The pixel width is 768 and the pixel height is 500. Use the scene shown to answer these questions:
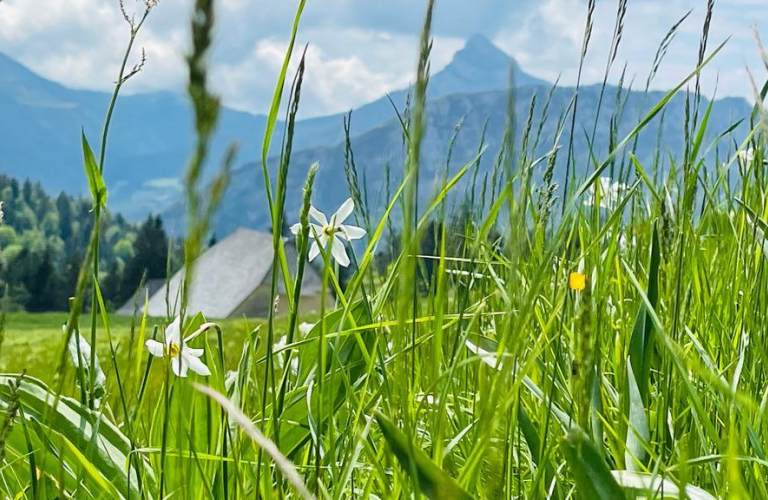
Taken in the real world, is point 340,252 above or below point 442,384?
above

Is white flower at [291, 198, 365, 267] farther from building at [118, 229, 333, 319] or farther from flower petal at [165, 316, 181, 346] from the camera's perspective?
building at [118, 229, 333, 319]

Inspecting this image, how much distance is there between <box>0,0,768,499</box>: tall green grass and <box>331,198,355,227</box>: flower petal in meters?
0.06

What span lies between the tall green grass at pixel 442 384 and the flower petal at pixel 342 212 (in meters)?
0.06

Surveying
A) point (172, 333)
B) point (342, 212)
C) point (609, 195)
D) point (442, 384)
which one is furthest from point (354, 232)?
point (609, 195)

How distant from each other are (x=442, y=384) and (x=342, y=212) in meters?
0.35

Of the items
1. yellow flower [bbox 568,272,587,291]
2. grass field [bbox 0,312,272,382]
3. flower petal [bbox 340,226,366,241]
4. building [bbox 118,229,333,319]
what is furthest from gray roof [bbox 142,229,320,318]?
yellow flower [bbox 568,272,587,291]

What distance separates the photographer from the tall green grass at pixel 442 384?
0.51 m

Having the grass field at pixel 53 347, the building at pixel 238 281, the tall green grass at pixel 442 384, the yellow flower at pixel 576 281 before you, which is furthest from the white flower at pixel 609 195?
the building at pixel 238 281

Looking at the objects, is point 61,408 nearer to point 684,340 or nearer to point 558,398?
point 558,398

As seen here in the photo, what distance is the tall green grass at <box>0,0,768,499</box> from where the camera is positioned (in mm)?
513

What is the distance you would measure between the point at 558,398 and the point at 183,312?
75 centimetres

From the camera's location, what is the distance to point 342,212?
52.7 inches

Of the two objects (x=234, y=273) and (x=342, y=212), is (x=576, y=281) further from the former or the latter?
(x=234, y=273)

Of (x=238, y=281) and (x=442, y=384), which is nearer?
(x=442, y=384)
